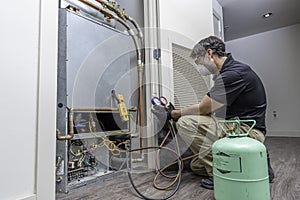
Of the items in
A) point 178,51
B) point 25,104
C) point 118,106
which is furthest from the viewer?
point 178,51

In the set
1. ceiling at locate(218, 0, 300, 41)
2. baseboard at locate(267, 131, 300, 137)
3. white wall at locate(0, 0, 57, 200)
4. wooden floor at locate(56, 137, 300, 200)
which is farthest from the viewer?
baseboard at locate(267, 131, 300, 137)

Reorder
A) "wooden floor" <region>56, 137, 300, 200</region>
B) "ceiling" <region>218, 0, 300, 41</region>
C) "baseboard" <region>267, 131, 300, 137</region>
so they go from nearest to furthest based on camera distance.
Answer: "wooden floor" <region>56, 137, 300, 200</region> → "ceiling" <region>218, 0, 300, 41</region> → "baseboard" <region>267, 131, 300, 137</region>

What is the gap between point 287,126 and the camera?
4.01 metres

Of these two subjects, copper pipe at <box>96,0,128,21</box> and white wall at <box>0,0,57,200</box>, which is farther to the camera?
copper pipe at <box>96,0,128,21</box>

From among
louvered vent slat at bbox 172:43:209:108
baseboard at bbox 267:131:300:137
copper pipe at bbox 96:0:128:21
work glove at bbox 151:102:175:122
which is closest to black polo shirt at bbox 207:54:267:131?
work glove at bbox 151:102:175:122

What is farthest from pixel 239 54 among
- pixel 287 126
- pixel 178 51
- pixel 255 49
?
pixel 178 51

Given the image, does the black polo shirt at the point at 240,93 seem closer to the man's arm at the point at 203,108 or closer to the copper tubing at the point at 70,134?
the man's arm at the point at 203,108

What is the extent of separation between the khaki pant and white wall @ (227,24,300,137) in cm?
347

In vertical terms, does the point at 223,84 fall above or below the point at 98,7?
below

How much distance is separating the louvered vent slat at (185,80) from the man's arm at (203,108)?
356 mm

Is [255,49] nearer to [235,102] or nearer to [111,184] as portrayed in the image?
[235,102]

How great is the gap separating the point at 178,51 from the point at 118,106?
826 millimetres

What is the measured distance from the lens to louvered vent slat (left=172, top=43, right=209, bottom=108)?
1.79m

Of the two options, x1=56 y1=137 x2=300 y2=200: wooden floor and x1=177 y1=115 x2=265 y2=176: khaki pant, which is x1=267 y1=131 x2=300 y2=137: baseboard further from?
x1=177 y1=115 x2=265 y2=176: khaki pant
